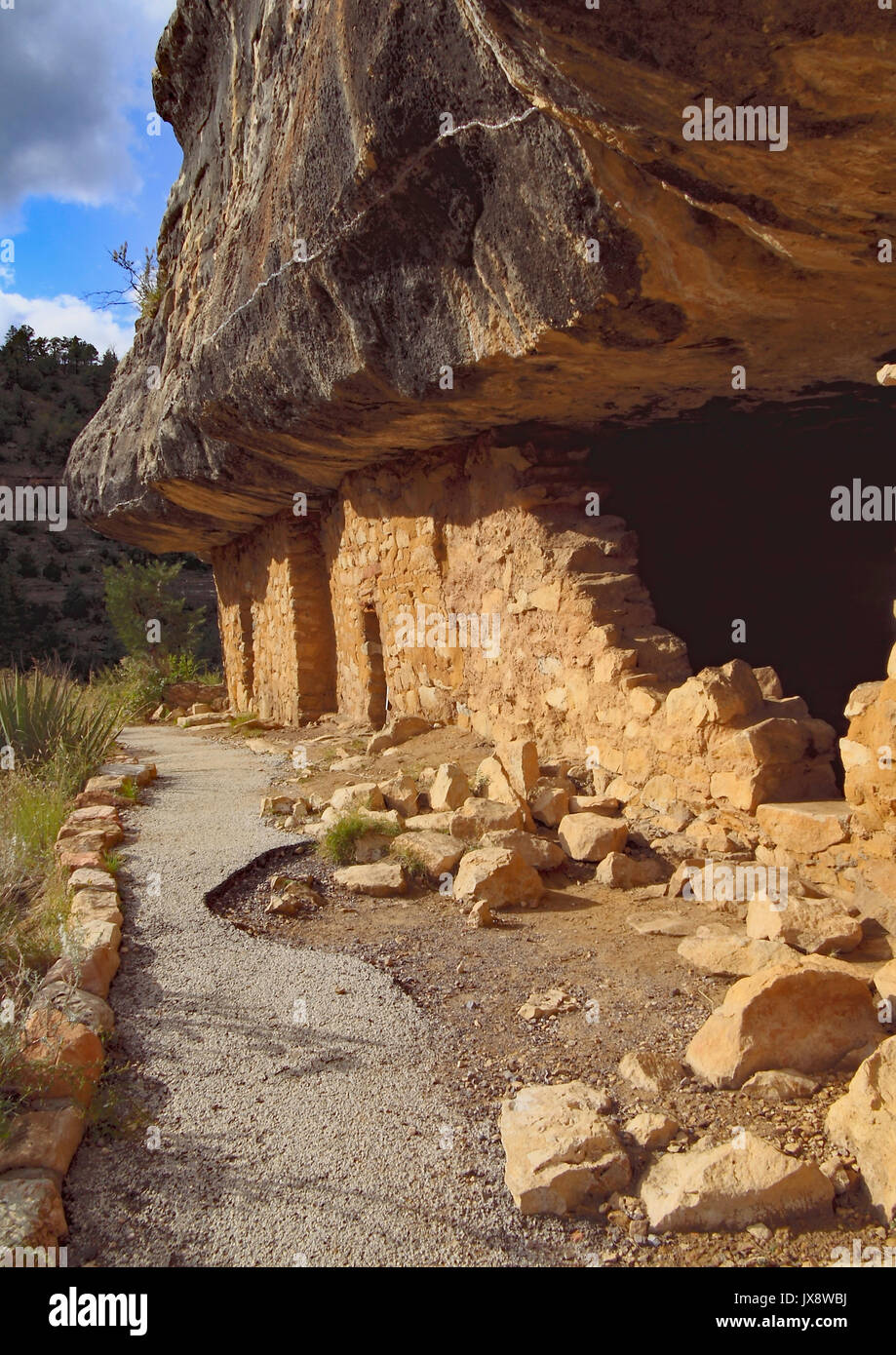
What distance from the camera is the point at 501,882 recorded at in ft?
12.8

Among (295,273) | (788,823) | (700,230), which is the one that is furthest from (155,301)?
(788,823)

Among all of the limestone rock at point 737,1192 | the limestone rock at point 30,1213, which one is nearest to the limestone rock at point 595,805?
the limestone rock at point 737,1192

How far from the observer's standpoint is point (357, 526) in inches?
294

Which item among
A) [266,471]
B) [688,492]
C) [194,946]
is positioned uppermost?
[266,471]

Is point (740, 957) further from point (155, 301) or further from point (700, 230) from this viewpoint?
point (155, 301)

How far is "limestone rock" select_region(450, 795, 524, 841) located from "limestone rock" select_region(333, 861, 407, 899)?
1.12ft

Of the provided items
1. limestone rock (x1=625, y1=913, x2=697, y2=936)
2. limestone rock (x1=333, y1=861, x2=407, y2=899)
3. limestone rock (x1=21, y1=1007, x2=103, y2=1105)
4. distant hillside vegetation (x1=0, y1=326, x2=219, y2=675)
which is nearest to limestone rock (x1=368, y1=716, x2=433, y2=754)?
limestone rock (x1=333, y1=861, x2=407, y2=899)

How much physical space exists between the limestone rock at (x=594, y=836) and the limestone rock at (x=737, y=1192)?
2129 millimetres

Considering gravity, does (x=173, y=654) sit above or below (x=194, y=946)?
above

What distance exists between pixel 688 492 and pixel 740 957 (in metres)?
3.70

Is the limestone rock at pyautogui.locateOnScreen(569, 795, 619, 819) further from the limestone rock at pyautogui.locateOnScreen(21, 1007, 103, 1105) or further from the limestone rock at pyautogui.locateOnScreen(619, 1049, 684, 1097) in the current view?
the limestone rock at pyautogui.locateOnScreen(21, 1007, 103, 1105)

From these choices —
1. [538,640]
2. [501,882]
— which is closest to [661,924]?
[501,882]

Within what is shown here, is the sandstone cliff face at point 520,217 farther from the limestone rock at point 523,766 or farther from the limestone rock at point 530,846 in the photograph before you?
the limestone rock at point 530,846

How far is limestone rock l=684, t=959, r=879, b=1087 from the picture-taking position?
2525 millimetres
